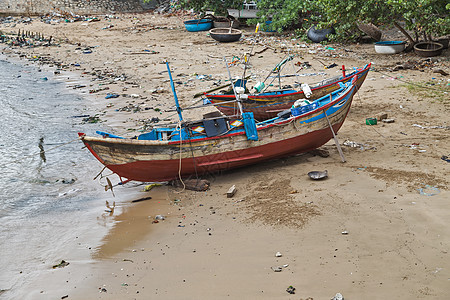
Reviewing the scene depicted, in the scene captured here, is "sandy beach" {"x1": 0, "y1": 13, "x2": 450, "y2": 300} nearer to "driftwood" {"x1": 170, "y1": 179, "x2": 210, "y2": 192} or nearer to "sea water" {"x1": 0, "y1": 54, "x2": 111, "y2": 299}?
"driftwood" {"x1": 170, "y1": 179, "x2": 210, "y2": 192}

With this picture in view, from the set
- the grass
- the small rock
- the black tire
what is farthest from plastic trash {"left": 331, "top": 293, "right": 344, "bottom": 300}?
the black tire

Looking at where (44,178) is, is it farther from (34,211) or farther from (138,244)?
(138,244)

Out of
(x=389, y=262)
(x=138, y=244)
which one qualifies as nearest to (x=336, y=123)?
(x=389, y=262)

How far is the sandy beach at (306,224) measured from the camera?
470 centimetres

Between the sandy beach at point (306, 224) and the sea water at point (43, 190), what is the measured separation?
33cm

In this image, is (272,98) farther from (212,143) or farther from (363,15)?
(363,15)

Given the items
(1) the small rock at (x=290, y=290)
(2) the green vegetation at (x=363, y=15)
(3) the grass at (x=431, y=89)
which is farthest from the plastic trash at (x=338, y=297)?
(2) the green vegetation at (x=363, y=15)

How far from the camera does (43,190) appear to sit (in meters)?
8.34

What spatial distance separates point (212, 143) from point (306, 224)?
7.65 feet

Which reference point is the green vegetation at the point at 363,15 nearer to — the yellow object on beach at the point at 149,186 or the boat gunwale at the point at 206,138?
the boat gunwale at the point at 206,138

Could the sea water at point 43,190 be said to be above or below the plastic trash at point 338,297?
below

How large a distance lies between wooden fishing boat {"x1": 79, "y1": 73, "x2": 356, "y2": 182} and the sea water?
3.22ft

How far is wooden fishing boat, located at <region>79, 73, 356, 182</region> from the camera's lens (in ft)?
23.2

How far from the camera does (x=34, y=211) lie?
7.56m
